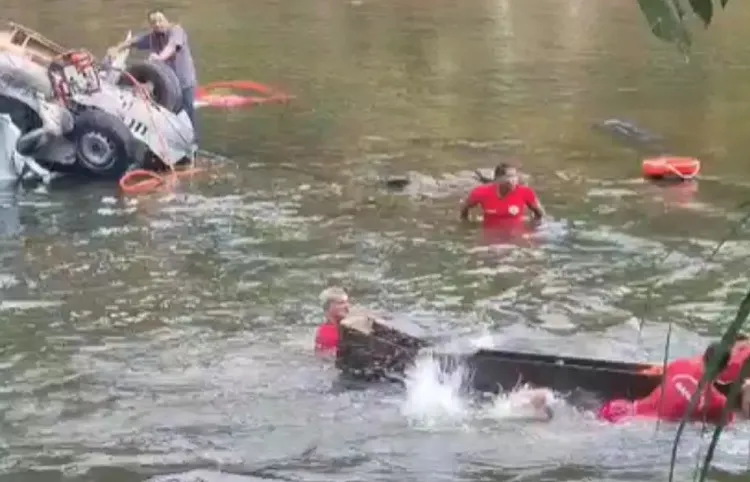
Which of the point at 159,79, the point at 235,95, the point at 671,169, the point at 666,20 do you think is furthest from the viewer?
the point at 235,95

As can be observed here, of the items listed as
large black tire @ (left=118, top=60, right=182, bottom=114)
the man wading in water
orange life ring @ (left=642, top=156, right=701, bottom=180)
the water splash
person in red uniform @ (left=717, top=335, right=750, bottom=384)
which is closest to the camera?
person in red uniform @ (left=717, top=335, right=750, bottom=384)

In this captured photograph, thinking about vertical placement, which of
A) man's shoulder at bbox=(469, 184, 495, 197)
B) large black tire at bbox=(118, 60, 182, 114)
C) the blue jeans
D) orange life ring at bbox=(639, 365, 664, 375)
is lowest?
orange life ring at bbox=(639, 365, 664, 375)

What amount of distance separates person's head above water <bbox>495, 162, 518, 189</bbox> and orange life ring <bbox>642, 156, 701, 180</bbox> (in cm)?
327

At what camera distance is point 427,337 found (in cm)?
1091

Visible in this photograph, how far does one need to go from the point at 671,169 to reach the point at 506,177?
3.57 meters

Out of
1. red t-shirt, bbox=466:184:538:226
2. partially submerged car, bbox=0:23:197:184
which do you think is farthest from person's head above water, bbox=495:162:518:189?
partially submerged car, bbox=0:23:197:184

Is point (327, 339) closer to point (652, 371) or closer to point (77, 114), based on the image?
point (652, 371)

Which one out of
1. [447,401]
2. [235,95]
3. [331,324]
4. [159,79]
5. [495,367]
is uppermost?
[159,79]

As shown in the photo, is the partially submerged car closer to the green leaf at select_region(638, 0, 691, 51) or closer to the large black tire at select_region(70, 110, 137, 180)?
the large black tire at select_region(70, 110, 137, 180)

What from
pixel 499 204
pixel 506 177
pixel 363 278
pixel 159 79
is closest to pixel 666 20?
pixel 363 278

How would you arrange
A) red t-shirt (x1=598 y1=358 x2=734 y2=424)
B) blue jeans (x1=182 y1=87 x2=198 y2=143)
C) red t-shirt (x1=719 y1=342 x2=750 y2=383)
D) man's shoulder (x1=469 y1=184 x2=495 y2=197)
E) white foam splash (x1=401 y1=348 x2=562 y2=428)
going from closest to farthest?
red t-shirt (x1=719 y1=342 x2=750 y2=383)
red t-shirt (x1=598 y1=358 x2=734 y2=424)
white foam splash (x1=401 y1=348 x2=562 y2=428)
man's shoulder (x1=469 y1=184 x2=495 y2=197)
blue jeans (x1=182 y1=87 x2=198 y2=143)

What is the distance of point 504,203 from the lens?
49.0 feet

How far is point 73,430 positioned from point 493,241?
6245 mm

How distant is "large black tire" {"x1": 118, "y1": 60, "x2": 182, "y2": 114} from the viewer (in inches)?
741
